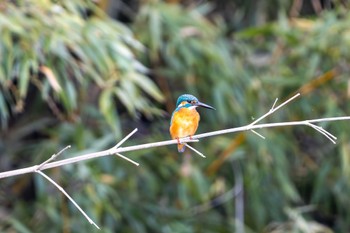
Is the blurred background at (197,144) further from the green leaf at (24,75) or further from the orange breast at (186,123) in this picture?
the orange breast at (186,123)

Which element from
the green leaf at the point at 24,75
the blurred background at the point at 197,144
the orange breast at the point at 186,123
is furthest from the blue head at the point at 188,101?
the blurred background at the point at 197,144

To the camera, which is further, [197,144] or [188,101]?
[197,144]

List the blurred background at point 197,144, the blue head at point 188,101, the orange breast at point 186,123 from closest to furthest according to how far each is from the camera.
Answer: the blue head at point 188,101 → the orange breast at point 186,123 → the blurred background at point 197,144

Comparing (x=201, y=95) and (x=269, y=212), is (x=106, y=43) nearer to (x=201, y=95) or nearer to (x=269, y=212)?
(x=201, y=95)

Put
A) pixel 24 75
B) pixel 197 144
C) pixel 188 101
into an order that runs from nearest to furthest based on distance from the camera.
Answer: pixel 188 101 < pixel 24 75 < pixel 197 144

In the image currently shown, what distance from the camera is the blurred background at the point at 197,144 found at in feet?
13.7

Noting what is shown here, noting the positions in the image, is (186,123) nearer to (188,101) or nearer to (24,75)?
(188,101)

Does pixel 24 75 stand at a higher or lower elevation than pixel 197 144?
higher

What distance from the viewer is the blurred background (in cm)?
418

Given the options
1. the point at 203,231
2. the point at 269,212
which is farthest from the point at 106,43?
the point at 269,212

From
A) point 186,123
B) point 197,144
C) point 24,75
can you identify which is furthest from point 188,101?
point 197,144

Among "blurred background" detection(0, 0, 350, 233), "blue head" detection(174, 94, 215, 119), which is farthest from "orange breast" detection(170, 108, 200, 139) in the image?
"blurred background" detection(0, 0, 350, 233)

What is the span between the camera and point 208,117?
465 centimetres

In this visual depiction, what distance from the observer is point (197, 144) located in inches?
180
